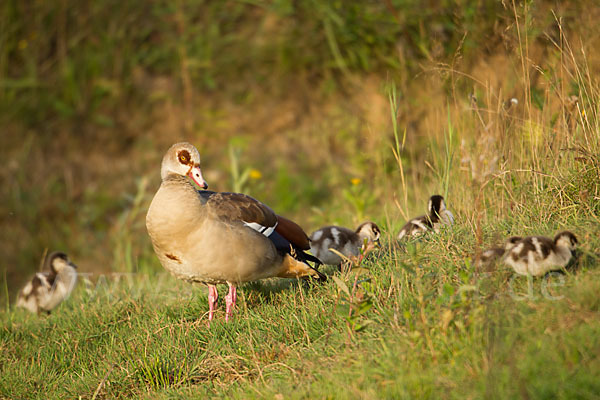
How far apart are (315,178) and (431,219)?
208 inches

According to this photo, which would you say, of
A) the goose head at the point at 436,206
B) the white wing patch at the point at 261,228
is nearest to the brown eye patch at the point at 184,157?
the white wing patch at the point at 261,228

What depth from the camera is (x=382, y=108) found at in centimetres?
1016

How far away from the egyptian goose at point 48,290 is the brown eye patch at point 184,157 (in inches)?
106

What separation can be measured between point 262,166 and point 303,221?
204 cm

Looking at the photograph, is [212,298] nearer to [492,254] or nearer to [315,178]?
[492,254]

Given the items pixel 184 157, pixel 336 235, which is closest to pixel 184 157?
pixel 184 157

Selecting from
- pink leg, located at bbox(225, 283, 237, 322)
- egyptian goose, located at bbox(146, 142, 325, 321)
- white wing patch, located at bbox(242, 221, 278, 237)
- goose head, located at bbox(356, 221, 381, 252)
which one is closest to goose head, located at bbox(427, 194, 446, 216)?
goose head, located at bbox(356, 221, 381, 252)

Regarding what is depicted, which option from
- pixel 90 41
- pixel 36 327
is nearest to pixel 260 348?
pixel 36 327

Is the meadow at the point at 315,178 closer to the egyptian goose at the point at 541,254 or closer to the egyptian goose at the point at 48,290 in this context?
the egyptian goose at the point at 541,254

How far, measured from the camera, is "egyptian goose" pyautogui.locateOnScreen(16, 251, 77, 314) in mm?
6906

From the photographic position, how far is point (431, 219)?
5.82m

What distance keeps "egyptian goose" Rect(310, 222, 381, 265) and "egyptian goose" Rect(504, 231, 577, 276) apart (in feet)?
6.99

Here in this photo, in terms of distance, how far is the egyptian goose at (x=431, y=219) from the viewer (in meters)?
5.53

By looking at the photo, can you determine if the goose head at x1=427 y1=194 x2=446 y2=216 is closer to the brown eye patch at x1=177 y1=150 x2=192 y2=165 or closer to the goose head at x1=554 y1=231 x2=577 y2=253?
the goose head at x1=554 y1=231 x2=577 y2=253
